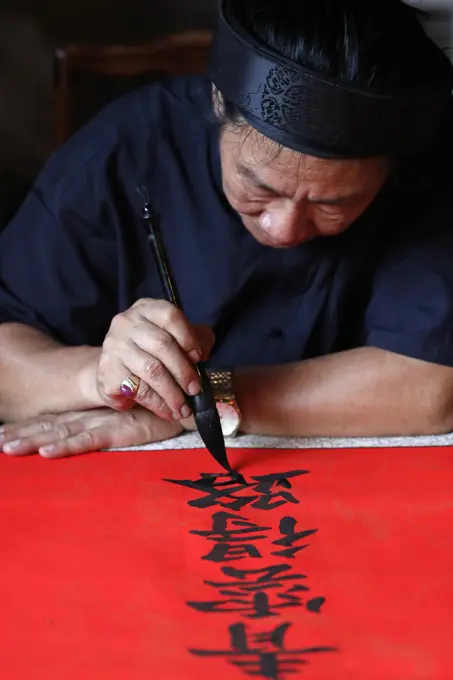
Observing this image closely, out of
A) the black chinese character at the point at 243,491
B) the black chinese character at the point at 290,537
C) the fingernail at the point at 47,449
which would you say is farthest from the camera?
the fingernail at the point at 47,449

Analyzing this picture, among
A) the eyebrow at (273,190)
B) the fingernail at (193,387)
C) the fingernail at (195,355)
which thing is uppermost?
the eyebrow at (273,190)

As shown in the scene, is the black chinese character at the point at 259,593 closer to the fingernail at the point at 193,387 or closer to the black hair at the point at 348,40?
the fingernail at the point at 193,387

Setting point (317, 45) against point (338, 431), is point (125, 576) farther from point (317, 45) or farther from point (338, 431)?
point (317, 45)

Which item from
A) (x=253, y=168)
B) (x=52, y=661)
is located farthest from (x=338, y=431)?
(x=52, y=661)

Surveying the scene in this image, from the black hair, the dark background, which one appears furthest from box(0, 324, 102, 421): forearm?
the dark background

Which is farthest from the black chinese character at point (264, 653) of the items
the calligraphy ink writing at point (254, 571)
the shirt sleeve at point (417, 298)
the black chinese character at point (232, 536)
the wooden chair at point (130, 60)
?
the wooden chair at point (130, 60)

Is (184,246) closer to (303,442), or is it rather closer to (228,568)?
(303,442)

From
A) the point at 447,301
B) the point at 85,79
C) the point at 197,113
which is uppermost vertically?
the point at 197,113

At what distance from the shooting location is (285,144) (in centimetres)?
99

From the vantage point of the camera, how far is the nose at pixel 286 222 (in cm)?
104

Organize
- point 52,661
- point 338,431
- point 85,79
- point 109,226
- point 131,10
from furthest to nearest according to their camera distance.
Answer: point 131,10, point 85,79, point 109,226, point 338,431, point 52,661

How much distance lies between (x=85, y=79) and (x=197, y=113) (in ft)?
4.37

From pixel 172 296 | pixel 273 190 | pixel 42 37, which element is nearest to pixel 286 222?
pixel 273 190

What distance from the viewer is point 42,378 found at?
1.13 m
